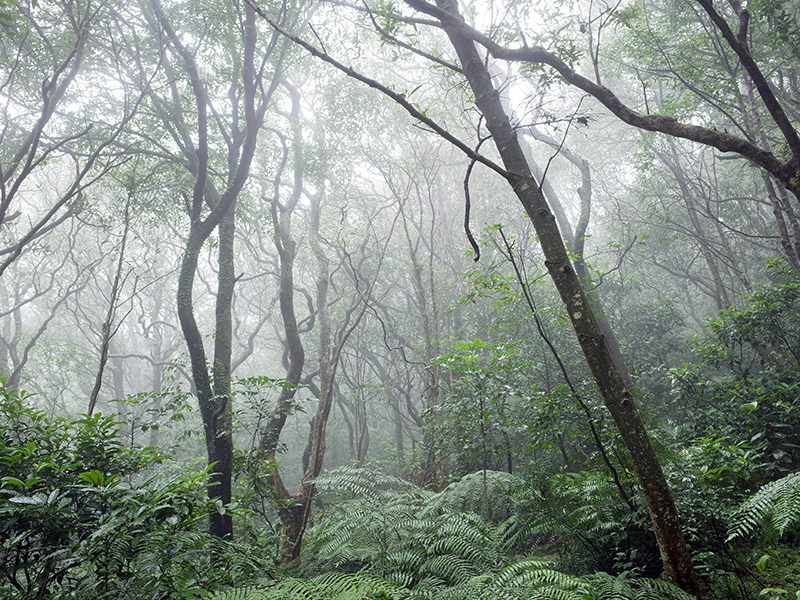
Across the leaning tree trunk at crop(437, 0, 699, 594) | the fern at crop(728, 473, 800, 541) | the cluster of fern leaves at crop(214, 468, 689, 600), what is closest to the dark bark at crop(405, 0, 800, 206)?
the leaning tree trunk at crop(437, 0, 699, 594)

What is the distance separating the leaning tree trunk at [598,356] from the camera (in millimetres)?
2162

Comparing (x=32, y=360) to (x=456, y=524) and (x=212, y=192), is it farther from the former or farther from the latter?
(x=456, y=524)

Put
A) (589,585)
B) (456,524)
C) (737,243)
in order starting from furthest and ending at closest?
(737,243)
(456,524)
(589,585)

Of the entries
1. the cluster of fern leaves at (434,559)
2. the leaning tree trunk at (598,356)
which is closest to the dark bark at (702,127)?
the leaning tree trunk at (598,356)

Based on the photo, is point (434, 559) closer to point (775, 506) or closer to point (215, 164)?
point (775, 506)

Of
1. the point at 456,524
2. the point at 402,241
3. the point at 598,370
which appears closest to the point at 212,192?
the point at 456,524

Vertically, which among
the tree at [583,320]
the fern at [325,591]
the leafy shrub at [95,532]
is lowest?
the fern at [325,591]

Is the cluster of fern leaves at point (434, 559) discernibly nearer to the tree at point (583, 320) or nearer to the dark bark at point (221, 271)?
the tree at point (583, 320)

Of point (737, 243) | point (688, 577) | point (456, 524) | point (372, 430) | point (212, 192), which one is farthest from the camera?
point (372, 430)

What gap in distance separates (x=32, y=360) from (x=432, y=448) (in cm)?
1860

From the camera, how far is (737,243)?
47.6 ft

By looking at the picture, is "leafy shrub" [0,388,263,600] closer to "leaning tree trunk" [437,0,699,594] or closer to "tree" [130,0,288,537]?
"leaning tree trunk" [437,0,699,594]

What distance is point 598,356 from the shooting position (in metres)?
2.34

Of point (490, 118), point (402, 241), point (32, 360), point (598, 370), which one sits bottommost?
point (598, 370)
